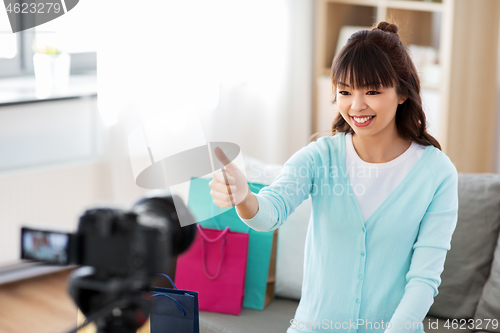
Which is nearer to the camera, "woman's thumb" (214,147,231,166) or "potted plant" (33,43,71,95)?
"woman's thumb" (214,147,231,166)

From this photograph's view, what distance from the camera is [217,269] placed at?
5.37ft

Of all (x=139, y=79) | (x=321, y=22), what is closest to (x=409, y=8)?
(x=321, y=22)

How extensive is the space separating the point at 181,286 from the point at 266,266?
0.28m

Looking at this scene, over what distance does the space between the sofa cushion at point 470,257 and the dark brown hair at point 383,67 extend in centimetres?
43

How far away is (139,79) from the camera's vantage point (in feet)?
7.91

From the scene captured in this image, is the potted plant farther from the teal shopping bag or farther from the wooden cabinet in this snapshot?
the wooden cabinet

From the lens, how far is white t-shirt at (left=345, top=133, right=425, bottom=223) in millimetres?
1230

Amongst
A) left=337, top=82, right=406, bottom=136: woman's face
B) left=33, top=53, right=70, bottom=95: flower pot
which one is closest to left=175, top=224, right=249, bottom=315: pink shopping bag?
left=337, top=82, right=406, bottom=136: woman's face

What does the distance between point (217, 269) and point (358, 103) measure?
74 cm

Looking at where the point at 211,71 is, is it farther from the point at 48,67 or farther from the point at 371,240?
the point at 371,240

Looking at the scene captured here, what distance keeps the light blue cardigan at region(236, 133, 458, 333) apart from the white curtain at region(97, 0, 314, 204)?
1337 mm

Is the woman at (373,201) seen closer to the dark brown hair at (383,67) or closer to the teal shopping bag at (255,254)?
the dark brown hair at (383,67)

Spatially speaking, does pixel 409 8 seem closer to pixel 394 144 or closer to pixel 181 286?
pixel 394 144

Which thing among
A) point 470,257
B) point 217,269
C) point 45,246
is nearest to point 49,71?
point 217,269
